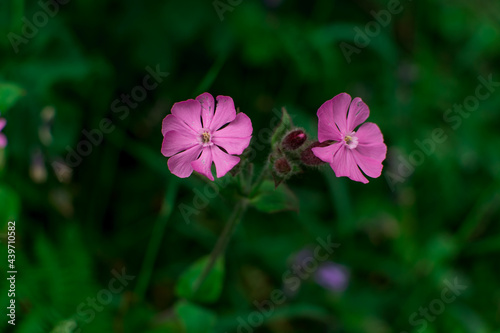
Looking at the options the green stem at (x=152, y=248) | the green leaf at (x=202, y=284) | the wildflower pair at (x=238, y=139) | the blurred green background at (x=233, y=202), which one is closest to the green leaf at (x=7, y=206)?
the blurred green background at (x=233, y=202)

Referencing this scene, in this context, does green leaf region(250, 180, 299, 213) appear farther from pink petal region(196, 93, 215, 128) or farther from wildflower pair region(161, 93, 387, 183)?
pink petal region(196, 93, 215, 128)

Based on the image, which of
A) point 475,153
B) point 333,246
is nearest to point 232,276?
point 333,246

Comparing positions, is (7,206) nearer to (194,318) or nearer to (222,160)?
(194,318)

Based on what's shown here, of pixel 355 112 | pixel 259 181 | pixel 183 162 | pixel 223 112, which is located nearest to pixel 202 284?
pixel 259 181

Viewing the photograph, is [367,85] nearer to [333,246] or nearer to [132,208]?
[333,246]

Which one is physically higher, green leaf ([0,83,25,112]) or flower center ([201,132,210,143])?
flower center ([201,132,210,143])

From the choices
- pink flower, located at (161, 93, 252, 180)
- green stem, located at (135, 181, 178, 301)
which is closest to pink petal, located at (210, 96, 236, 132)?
pink flower, located at (161, 93, 252, 180)
